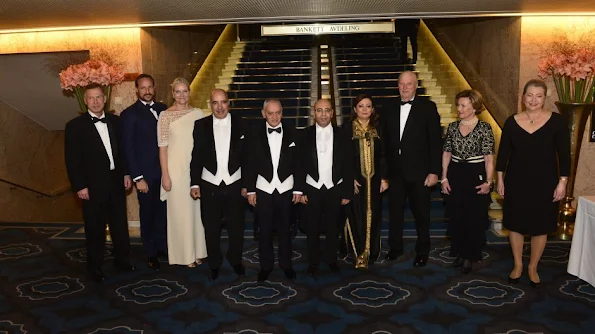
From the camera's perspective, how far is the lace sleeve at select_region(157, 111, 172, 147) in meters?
5.02

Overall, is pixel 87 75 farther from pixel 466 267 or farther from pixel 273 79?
pixel 273 79

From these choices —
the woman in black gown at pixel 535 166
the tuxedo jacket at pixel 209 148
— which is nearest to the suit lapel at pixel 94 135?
the tuxedo jacket at pixel 209 148

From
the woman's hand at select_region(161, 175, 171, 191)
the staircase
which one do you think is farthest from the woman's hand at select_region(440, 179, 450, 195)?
the staircase

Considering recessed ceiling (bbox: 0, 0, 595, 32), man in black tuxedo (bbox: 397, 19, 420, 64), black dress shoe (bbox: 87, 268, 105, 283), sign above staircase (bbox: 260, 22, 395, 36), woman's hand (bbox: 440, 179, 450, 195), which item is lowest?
black dress shoe (bbox: 87, 268, 105, 283)

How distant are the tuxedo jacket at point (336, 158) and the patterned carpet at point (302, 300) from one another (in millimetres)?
905

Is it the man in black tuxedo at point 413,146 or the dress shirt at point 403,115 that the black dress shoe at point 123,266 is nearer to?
the man in black tuxedo at point 413,146

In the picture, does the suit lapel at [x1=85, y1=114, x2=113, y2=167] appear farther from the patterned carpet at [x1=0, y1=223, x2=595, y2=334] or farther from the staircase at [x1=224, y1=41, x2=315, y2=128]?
the staircase at [x1=224, y1=41, x2=315, y2=128]

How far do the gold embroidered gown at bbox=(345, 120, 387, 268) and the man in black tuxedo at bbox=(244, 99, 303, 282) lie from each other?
563mm

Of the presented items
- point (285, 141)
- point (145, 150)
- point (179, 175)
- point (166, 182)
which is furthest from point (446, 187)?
point (145, 150)

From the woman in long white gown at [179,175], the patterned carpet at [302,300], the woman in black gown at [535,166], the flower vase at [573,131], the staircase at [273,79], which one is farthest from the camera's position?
the staircase at [273,79]

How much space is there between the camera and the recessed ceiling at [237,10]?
5.18m

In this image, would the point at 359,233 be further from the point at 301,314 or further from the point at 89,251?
the point at 89,251

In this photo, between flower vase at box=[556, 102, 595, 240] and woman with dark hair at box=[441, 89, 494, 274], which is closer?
woman with dark hair at box=[441, 89, 494, 274]

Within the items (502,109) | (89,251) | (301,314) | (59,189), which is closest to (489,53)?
(502,109)
